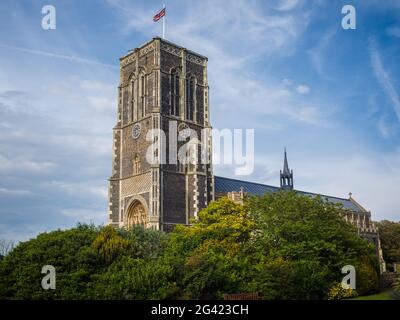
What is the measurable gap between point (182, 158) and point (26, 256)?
2193 cm

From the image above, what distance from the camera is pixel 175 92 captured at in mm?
45469

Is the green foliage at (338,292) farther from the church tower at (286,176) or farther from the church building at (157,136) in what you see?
the church tower at (286,176)

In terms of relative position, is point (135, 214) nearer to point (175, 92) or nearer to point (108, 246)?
point (175, 92)

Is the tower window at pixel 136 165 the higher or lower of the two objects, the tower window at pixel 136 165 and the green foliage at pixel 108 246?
the higher

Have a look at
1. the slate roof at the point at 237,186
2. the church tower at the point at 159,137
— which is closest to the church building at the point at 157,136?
the church tower at the point at 159,137

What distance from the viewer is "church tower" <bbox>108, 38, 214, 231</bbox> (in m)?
41.4

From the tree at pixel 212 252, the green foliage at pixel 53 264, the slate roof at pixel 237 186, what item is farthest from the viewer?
the slate roof at pixel 237 186

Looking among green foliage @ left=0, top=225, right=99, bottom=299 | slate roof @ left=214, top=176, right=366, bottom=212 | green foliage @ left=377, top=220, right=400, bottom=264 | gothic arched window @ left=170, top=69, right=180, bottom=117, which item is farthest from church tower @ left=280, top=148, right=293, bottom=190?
green foliage @ left=0, top=225, right=99, bottom=299

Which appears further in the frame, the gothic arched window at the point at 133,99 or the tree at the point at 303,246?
the gothic arched window at the point at 133,99

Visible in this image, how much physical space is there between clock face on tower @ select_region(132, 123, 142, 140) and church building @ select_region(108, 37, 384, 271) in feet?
0.29

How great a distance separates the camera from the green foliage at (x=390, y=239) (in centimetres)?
7706

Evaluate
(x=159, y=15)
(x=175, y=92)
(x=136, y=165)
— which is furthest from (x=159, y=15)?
(x=136, y=165)

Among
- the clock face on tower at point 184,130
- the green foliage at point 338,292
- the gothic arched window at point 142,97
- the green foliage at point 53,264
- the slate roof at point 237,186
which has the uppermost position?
the gothic arched window at point 142,97

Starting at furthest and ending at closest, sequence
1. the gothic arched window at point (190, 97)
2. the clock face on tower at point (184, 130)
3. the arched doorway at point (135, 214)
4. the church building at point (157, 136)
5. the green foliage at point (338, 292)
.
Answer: the gothic arched window at point (190, 97), the clock face on tower at point (184, 130), the arched doorway at point (135, 214), the church building at point (157, 136), the green foliage at point (338, 292)
